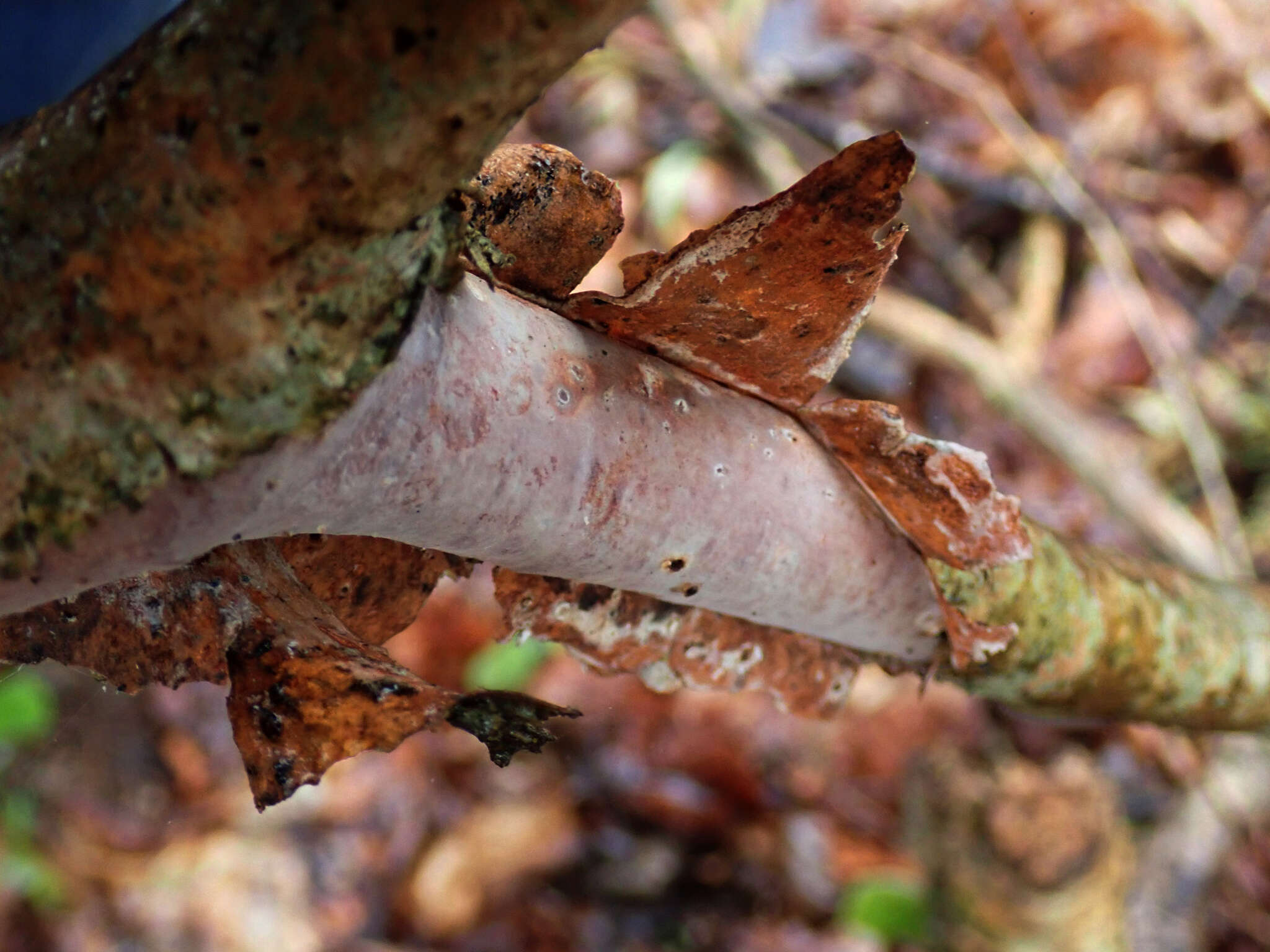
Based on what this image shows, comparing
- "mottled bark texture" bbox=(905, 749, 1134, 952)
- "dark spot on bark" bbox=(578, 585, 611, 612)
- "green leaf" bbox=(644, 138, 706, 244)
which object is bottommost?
"mottled bark texture" bbox=(905, 749, 1134, 952)

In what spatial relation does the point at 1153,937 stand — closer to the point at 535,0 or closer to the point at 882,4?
the point at 535,0

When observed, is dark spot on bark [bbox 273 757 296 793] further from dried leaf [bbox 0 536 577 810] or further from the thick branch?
the thick branch

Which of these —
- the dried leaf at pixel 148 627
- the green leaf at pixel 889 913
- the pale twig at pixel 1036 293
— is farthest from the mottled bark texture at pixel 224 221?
the pale twig at pixel 1036 293

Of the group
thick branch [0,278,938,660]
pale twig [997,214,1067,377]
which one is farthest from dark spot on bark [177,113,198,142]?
pale twig [997,214,1067,377]

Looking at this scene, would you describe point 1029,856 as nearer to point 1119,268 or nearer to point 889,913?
point 889,913

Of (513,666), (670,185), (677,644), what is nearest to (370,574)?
(677,644)

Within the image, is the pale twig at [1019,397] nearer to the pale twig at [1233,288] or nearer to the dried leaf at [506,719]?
the pale twig at [1233,288]
